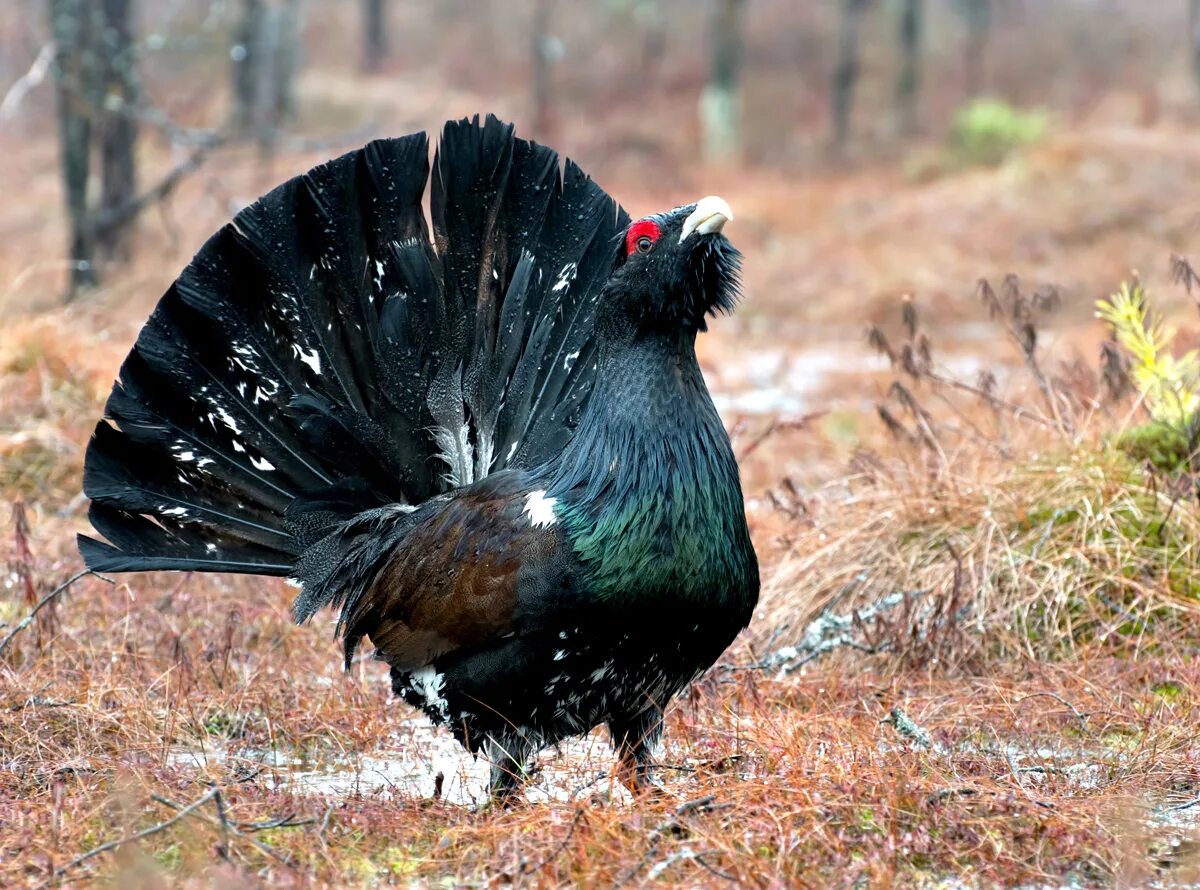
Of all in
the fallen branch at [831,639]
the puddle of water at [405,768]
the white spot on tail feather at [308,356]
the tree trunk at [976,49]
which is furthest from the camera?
the tree trunk at [976,49]

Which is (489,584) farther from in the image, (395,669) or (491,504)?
(395,669)

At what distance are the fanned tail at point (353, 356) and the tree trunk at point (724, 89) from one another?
23.0 m

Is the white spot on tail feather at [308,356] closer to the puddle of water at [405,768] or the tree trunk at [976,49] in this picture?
the puddle of water at [405,768]

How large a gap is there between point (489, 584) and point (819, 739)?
113cm

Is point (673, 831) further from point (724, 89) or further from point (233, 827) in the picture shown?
point (724, 89)

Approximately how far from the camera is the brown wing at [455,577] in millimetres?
3824

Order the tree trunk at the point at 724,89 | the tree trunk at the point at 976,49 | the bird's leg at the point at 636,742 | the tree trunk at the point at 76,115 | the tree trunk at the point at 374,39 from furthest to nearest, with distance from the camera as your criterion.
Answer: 1. the tree trunk at the point at 374,39
2. the tree trunk at the point at 976,49
3. the tree trunk at the point at 724,89
4. the tree trunk at the point at 76,115
5. the bird's leg at the point at 636,742

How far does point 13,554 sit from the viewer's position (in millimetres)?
6043

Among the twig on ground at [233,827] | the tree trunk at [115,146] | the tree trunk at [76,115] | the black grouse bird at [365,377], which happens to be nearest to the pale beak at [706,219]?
the black grouse bird at [365,377]

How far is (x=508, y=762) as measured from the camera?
407 centimetres

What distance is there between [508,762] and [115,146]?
9899 millimetres

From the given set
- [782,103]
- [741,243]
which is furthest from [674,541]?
[782,103]

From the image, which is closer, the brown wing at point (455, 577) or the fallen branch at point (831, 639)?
the brown wing at point (455, 577)

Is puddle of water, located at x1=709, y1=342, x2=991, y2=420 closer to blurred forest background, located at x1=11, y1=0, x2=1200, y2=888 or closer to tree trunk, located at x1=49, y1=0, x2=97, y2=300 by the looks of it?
blurred forest background, located at x1=11, y1=0, x2=1200, y2=888
